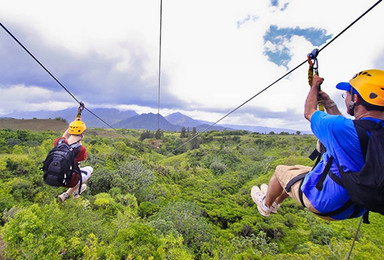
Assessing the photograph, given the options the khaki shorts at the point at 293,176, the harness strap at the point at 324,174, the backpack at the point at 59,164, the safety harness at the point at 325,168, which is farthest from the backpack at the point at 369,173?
the backpack at the point at 59,164

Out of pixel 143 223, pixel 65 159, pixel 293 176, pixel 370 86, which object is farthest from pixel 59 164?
pixel 143 223

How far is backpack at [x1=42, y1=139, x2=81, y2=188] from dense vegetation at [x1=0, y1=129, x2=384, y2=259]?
23.1ft

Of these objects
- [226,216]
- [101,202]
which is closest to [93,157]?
[101,202]

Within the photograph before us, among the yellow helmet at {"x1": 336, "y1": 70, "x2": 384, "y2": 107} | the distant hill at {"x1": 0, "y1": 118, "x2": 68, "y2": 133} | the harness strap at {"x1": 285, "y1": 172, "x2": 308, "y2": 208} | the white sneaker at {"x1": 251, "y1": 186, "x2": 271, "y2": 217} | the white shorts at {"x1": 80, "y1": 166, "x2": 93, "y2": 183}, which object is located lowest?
the white sneaker at {"x1": 251, "y1": 186, "x2": 271, "y2": 217}

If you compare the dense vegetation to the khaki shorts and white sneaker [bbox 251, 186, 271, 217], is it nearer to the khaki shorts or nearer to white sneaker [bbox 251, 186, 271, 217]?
white sneaker [bbox 251, 186, 271, 217]

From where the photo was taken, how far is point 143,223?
12781 mm

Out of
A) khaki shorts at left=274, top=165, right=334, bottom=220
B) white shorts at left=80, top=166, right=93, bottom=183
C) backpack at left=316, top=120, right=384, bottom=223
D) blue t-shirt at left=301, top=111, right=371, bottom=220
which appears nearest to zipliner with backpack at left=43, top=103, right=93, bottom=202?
white shorts at left=80, top=166, right=93, bottom=183

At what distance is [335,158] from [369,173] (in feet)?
0.93

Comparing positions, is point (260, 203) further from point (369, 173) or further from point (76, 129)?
point (76, 129)

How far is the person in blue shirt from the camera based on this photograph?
4.99 ft

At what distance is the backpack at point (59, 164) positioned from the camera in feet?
10.7

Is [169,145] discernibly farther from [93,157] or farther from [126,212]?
[126,212]

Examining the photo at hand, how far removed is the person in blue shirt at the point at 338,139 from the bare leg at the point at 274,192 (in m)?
0.36

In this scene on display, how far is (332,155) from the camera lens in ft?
5.43
